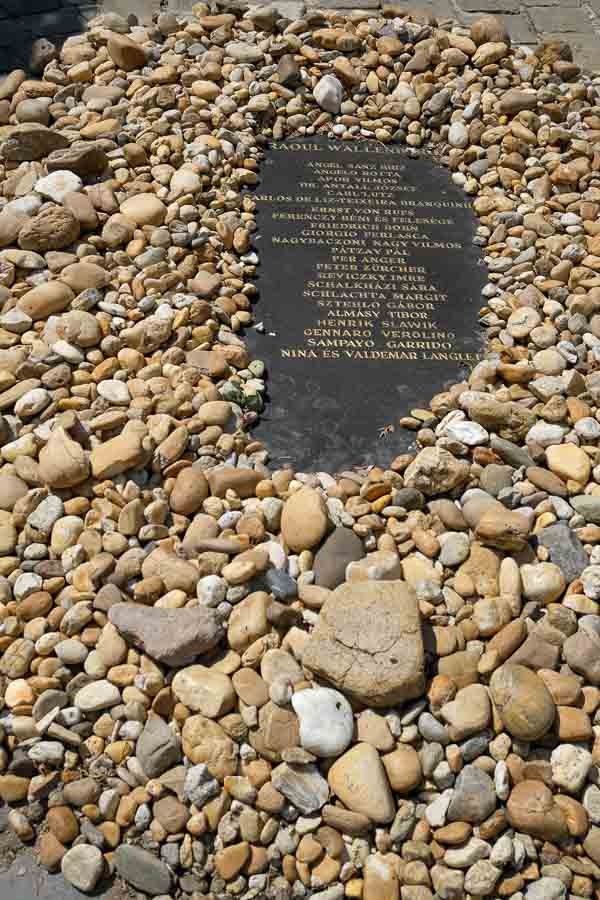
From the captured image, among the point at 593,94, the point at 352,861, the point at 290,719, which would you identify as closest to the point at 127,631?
the point at 290,719

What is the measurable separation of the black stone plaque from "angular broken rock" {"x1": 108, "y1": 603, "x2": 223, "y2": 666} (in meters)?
0.75

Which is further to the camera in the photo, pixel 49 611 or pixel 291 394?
pixel 291 394

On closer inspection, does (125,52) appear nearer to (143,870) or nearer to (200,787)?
(200,787)

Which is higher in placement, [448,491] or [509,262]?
[509,262]

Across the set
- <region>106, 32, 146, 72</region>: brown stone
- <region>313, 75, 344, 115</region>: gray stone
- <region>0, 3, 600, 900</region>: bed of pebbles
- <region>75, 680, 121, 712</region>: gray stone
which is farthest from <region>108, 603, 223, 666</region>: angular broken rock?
<region>106, 32, 146, 72</region>: brown stone

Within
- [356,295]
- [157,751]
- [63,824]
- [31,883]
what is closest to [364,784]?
[157,751]

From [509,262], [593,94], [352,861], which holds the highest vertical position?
[593,94]

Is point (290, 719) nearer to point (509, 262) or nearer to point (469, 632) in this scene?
point (469, 632)

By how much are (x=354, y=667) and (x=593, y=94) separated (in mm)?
3583

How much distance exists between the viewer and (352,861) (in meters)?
2.14

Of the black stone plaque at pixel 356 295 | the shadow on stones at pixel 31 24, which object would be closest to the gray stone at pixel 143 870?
the black stone plaque at pixel 356 295

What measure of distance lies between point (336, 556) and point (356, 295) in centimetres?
131

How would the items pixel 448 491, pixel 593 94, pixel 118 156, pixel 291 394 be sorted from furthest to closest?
pixel 593 94 < pixel 118 156 < pixel 291 394 < pixel 448 491

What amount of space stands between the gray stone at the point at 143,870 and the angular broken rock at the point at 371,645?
632 mm
